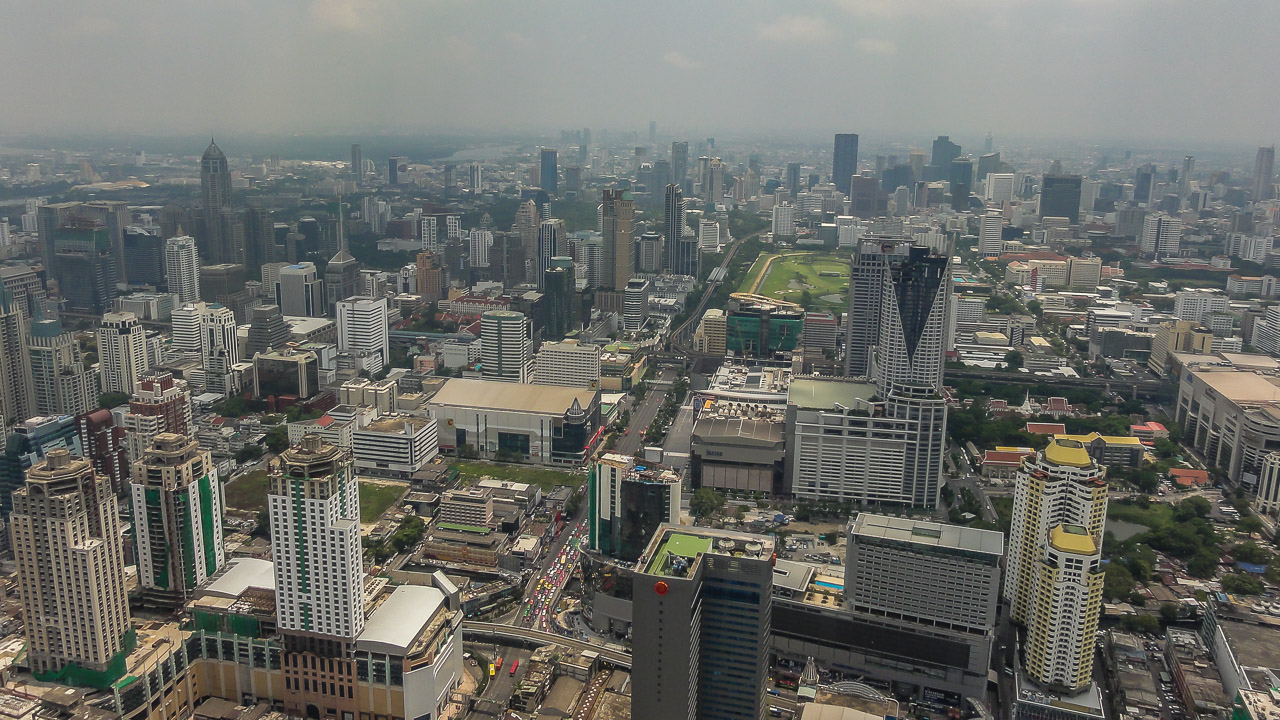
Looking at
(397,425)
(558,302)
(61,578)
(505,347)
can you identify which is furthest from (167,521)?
(558,302)

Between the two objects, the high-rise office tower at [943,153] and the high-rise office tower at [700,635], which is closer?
the high-rise office tower at [700,635]

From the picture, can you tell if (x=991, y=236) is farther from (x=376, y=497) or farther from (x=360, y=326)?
(x=376, y=497)

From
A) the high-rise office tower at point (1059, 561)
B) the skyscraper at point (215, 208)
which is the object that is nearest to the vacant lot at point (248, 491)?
the high-rise office tower at point (1059, 561)

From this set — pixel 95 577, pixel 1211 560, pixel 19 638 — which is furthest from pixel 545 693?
pixel 1211 560

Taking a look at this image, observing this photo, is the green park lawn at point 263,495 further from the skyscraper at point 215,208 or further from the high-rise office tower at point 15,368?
the skyscraper at point 215,208

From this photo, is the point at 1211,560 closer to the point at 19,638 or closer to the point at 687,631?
the point at 687,631

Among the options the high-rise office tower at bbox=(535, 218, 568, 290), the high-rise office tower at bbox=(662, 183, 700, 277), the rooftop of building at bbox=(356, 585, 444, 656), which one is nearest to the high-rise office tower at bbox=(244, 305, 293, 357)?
the high-rise office tower at bbox=(535, 218, 568, 290)

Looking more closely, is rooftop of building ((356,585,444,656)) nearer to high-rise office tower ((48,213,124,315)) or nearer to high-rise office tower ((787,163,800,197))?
high-rise office tower ((48,213,124,315))

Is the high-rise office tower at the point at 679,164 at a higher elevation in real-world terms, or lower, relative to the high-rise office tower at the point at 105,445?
higher
